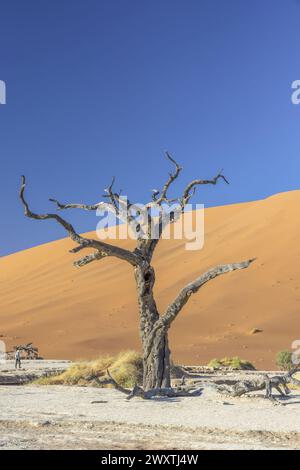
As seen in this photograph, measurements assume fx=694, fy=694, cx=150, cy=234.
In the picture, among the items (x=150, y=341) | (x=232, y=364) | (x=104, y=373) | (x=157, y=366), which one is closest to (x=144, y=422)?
(x=157, y=366)

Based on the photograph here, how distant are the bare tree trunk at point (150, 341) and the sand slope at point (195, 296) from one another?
16.0 m

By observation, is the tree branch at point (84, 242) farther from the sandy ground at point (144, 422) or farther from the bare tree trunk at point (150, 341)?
the sandy ground at point (144, 422)

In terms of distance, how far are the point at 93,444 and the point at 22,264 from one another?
72.6m

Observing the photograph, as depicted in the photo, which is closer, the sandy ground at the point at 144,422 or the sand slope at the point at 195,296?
the sandy ground at the point at 144,422

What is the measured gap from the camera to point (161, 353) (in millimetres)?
14312

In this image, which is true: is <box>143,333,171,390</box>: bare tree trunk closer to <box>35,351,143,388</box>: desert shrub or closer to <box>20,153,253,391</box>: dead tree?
<box>20,153,253,391</box>: dead tree

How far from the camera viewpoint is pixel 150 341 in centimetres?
1430

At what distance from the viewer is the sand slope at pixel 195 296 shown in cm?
3703

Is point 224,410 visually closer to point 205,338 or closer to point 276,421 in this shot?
point 276,421

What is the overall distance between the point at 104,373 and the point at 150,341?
750 cm

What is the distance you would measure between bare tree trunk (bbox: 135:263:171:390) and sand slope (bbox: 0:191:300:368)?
15992 millimetres

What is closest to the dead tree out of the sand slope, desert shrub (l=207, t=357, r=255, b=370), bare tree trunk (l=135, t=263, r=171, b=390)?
bare tree trunk (l=135, t=263, r=171, b=390)

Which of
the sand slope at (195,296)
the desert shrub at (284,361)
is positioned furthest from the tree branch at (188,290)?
the sand slope at (195,296)
